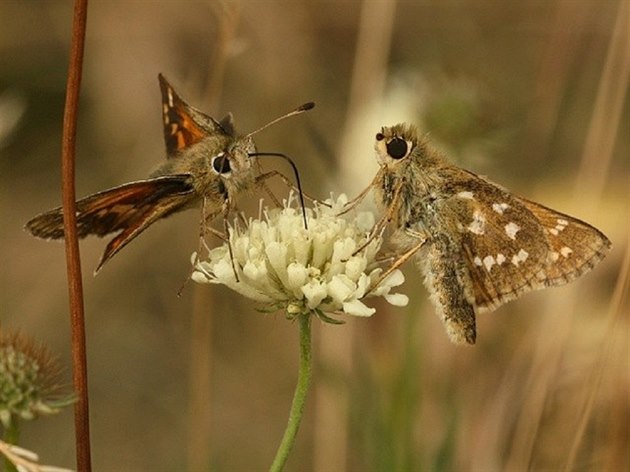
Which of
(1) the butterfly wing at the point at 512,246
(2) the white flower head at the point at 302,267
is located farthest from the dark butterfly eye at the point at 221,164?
(1) the butterfly wing at the point at 512,246

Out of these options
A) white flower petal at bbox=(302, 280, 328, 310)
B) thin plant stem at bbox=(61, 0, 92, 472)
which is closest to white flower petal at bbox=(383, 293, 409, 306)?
white flower petal at bbox=(302, 280, 328, 310)

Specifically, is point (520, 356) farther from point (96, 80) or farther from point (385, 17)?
point (96, 80)

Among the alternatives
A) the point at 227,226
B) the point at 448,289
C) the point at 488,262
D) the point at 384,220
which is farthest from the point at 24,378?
the point at 488,262

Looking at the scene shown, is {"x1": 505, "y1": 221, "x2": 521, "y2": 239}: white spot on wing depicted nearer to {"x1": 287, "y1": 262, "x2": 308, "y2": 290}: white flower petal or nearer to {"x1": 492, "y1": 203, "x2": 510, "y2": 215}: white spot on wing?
{"x1": 492, "y1": 203, "x2": 510, "y2": 215}: white spot on wing

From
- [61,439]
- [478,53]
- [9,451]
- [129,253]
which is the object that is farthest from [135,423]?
[9,451]

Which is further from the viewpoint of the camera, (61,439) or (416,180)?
(61,439)
